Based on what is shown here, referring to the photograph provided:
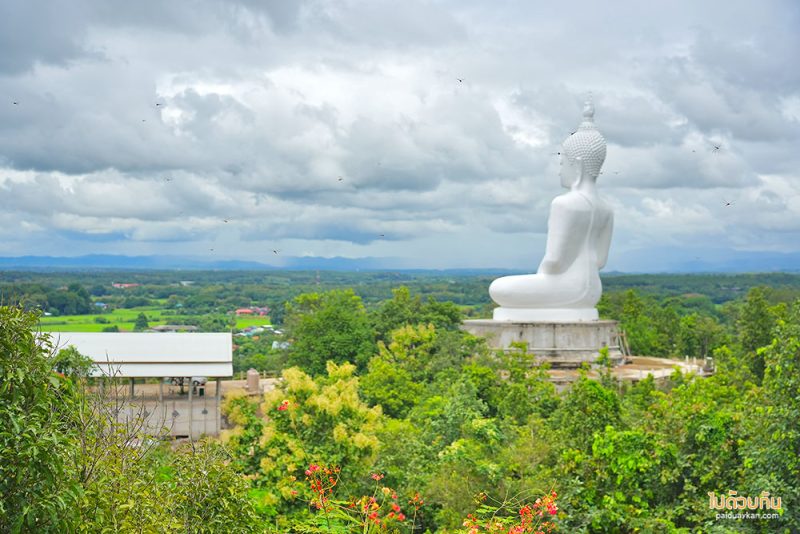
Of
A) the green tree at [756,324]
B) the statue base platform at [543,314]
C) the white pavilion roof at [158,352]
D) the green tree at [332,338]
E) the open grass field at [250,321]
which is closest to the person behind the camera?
Result: the white pavilion roof at [158,352]

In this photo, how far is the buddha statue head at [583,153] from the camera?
30.3 metres

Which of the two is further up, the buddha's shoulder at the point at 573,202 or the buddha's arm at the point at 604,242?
the buddha's shoulder at the point at 573,202

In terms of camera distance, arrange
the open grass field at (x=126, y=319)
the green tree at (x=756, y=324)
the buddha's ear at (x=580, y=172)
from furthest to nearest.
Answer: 1. the open grass field at (x=126, y=319)
2. the buddha's ear at (x=580, y=172)
3. the green tree at (x=756, y=324)

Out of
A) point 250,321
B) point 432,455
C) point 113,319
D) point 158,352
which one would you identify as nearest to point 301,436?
point 432,455

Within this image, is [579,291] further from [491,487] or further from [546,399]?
[491,487]

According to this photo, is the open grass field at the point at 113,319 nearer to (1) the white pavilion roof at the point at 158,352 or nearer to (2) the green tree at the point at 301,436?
(1) the white pavilion roof at the point at 158,352

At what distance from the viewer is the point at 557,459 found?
14.6m

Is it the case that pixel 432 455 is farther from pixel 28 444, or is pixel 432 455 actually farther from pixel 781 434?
pixel 28 444

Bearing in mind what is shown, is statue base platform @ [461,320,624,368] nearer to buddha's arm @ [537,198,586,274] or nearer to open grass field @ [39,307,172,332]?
buddha's arm @ [537,198,586,274]

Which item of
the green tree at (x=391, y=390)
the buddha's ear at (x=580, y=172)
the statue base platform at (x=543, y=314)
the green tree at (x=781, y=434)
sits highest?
the buddha's ear at (x=580, y=172)

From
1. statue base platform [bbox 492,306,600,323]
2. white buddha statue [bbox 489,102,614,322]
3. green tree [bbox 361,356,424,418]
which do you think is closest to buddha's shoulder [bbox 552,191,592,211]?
white buddha statue [bbox 489,102,614,322]

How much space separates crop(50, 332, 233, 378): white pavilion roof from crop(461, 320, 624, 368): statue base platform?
976cm

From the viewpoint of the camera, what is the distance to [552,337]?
2908 cm

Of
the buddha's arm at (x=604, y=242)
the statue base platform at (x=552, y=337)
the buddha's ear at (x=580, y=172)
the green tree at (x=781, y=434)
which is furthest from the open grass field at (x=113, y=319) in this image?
the green tree at (x=781, y=434)
